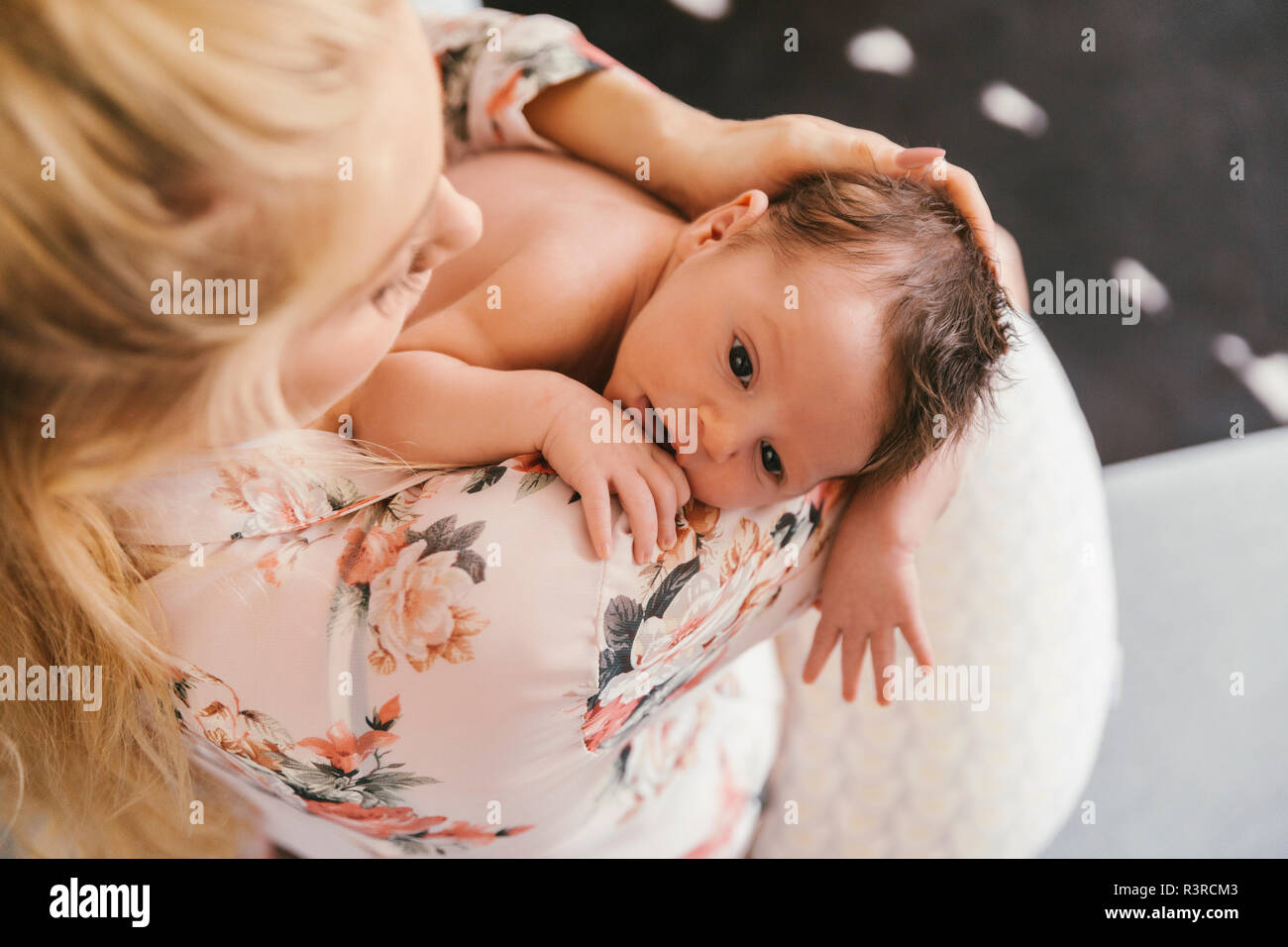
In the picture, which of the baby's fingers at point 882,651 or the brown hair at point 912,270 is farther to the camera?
the baby's fingers at point 882,651

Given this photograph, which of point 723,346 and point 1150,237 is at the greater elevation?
point 1150,237

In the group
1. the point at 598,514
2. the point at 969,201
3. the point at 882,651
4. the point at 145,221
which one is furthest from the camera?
the point at 882,651

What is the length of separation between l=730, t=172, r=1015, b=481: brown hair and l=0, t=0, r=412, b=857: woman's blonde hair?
24cm

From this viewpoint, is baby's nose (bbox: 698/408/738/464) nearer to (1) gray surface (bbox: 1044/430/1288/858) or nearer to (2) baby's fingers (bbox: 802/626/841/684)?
(2) baby's fingers (bbox: 802/626/841/684)

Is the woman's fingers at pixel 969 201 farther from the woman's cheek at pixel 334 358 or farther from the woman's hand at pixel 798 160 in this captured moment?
the woman's cheek at pixel 334 358

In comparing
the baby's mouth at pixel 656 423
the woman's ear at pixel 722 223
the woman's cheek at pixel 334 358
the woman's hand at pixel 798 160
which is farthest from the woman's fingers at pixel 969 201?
the woman's cheek at pixel 334 358

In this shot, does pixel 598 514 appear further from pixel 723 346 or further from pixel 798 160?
pixel 798 160

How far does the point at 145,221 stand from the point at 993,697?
2.19ft

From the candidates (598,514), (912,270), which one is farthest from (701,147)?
(598,514)

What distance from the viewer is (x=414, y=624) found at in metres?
0.40

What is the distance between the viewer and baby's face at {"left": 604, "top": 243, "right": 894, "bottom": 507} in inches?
18.5

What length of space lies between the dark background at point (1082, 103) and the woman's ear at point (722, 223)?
120 mm

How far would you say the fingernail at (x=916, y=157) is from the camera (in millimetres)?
500

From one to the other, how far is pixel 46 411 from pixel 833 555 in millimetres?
446
